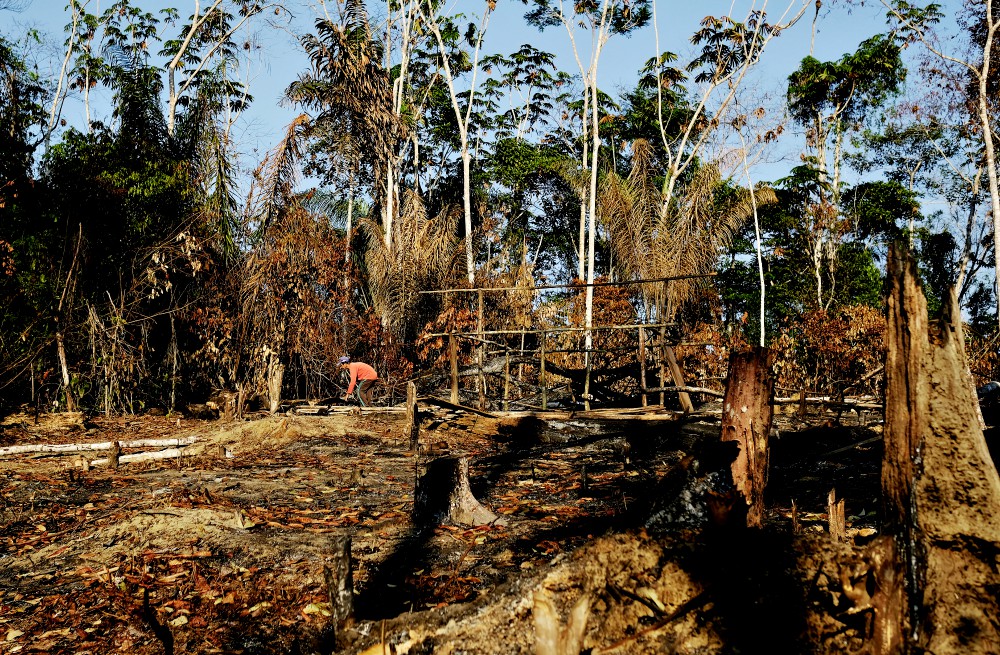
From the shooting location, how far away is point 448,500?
6.46 m

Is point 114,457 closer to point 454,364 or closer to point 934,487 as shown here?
point 454,364

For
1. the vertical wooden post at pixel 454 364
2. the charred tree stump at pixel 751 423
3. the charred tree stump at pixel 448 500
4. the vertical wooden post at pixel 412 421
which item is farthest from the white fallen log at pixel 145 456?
the charred tree stump at pixel 751 423

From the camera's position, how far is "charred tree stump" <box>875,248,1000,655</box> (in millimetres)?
2666

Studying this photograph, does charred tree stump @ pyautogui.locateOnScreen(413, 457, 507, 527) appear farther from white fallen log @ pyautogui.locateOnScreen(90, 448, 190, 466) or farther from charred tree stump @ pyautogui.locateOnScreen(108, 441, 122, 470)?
white fallen log @ pyautogui.locateOnScreen(90, 448, 190, 466)

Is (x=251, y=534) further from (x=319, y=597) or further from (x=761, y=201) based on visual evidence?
(x=761, y=201)

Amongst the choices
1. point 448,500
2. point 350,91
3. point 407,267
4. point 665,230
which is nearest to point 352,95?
point 350,91

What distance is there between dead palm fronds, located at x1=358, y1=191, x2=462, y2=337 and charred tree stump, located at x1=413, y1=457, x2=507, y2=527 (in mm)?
12176

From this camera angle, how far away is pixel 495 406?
50.7 feet

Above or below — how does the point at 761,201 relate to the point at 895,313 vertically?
above

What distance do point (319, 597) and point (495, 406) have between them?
1069 centimetres

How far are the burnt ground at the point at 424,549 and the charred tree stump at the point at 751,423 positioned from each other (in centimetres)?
23

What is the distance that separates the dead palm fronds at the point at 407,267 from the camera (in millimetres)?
18781

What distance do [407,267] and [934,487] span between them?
54.8ft

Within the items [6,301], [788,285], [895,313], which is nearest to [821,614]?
[895,313]
